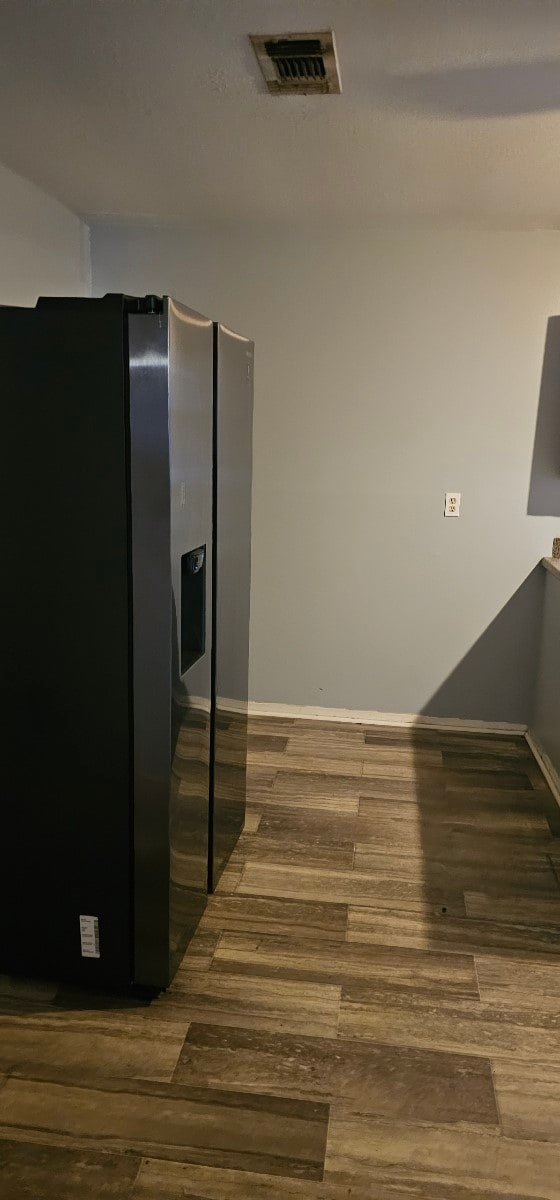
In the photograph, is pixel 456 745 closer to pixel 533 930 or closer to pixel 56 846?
pixel 533 930

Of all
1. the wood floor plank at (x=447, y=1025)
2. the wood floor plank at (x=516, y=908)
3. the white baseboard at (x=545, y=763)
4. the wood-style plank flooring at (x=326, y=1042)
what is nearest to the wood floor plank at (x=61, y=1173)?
the wood-style plank flooring at (x=326, y=1042)

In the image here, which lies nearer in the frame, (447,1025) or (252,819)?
(447,1025)

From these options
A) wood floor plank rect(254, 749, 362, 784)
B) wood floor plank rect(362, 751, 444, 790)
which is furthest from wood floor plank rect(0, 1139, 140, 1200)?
wood floor plank rect(362, 751, 444, 790)

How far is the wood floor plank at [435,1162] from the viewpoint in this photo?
5.22 ft

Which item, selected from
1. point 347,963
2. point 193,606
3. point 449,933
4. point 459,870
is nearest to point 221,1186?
point 347,963

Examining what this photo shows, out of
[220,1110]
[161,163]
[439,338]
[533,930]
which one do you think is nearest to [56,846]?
[220,1110]

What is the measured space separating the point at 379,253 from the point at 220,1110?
11.0 feet

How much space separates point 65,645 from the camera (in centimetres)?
194

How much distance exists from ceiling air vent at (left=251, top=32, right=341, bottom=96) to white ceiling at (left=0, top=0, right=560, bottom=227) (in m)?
0.04

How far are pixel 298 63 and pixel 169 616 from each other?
141cm

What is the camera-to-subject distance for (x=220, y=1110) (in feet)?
5.79

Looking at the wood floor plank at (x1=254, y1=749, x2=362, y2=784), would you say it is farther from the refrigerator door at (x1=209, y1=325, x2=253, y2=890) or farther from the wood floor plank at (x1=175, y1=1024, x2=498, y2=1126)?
the wood floor plank at (x1=175, y1=1024, x2=498, y2=1126)

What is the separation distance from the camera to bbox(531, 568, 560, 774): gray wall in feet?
11.4

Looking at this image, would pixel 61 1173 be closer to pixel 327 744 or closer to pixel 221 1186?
pixel 221 1186
